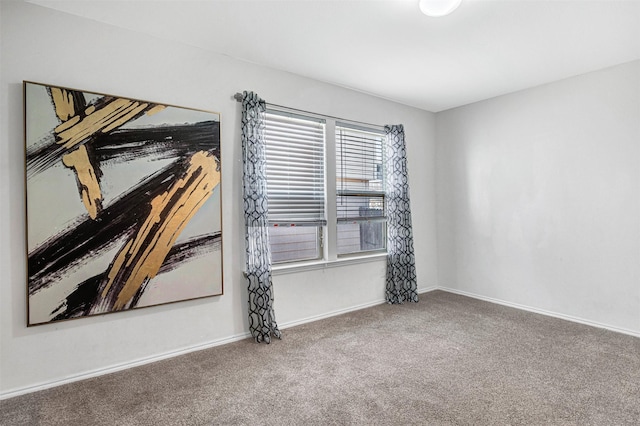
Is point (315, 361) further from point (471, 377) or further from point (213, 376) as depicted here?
point (471, 377)

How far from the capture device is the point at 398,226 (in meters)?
4.34

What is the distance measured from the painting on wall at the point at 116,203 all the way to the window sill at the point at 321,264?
66 centimetres

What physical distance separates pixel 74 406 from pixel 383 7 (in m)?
3.35

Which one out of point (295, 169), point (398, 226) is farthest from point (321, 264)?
point (398, 226)

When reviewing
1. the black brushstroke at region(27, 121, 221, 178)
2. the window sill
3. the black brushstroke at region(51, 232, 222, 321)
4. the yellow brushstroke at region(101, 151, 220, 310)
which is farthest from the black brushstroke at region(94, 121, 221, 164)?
the window sill

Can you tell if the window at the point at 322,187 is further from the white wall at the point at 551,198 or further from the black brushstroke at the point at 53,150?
the black brushstroke at the point at 53,150

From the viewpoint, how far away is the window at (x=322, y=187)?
11.4 ft

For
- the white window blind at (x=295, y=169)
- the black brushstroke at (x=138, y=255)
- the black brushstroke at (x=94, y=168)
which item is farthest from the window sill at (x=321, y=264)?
the black brushstroke at (x=94, y=168)

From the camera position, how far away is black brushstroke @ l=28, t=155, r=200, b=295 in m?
2.29

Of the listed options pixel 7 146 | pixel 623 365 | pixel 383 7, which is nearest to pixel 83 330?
pixel 7 146

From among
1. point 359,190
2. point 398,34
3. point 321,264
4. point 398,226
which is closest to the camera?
point 398,34

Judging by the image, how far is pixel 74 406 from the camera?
212 cm

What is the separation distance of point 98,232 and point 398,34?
280 centimetres

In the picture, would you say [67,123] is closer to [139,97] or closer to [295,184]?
[139,97]
